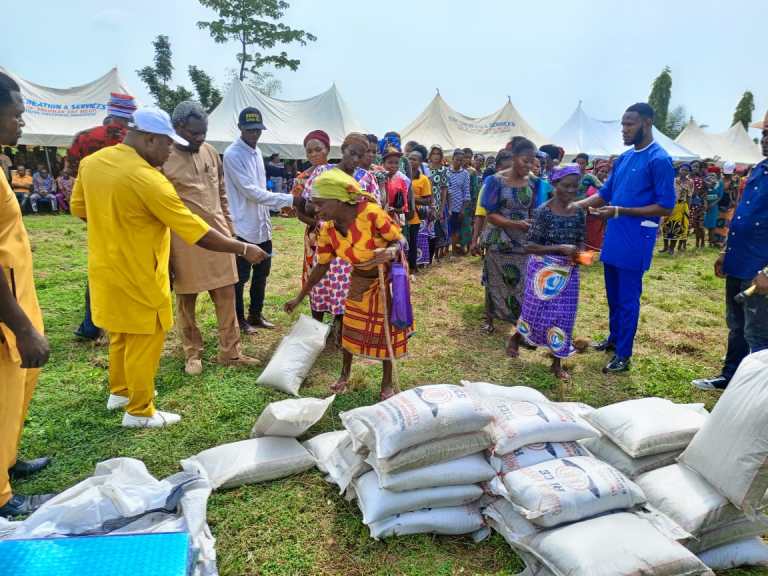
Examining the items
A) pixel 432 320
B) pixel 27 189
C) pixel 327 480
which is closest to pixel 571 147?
pixel 432 320

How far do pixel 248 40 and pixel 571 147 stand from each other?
2029cm

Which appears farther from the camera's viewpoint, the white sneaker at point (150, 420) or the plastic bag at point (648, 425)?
the white sneaker at point (150, 420)

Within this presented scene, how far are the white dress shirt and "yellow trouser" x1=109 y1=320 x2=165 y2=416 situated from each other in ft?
5.63

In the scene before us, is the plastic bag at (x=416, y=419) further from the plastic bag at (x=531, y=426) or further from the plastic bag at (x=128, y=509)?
the plastic bag at (x=128, y=509)

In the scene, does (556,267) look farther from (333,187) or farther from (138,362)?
(138,362)

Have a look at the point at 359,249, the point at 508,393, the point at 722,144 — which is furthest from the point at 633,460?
the point at 722,144

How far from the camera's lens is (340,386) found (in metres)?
3.75

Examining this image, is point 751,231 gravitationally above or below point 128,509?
above

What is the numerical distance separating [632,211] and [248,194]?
133 inches

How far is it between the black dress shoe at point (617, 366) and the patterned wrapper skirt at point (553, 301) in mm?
516

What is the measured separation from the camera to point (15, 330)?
6.64 feet

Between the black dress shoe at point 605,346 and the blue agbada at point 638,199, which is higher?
the blue agbada at point 638,199

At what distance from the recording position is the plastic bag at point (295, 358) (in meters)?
3.71

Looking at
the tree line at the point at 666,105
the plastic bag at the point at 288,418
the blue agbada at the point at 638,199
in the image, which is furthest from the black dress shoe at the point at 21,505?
the tree line at the point at 666,105
